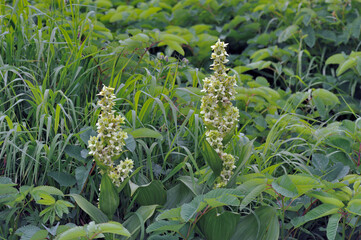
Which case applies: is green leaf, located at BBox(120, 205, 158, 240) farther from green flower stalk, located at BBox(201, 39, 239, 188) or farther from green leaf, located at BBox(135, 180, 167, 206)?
green flower stalk, located at BBox(201, 39, 239, 188)

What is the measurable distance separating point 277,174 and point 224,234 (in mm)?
595

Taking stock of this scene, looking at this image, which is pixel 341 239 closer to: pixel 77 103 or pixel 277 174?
pixel 277 174

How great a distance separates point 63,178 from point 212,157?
61 centimetres

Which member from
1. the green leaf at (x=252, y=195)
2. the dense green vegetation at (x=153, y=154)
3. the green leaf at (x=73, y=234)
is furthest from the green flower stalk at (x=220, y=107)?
the green leaf at (x=73, y=234)

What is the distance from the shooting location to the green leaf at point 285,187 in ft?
5.18

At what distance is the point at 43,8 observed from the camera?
2.88m

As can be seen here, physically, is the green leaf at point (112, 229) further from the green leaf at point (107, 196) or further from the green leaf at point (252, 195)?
the green leaf at point (252, 195)

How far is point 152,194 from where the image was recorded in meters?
1.81

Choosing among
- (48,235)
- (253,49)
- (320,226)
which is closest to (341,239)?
(320,226)

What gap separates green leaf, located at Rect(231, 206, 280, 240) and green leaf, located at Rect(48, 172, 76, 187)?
0.66 metres

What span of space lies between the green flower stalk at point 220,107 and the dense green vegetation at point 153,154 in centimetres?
2

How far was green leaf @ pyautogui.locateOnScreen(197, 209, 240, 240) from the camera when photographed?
1.69 m

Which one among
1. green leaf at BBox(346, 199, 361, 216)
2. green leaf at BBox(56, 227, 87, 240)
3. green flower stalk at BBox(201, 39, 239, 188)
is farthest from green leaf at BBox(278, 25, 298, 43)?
green leaf at BBox(56, 227, 87, 240)

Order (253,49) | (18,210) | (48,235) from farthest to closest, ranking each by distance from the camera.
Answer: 1. (253,49)
2. (18,210)
3. (48,235)
